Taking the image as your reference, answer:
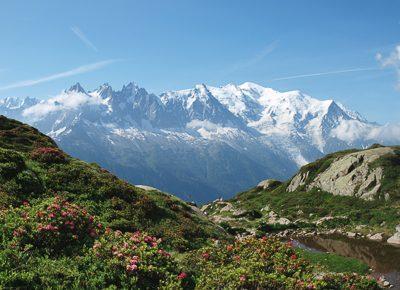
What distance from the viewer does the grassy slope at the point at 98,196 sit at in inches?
1153

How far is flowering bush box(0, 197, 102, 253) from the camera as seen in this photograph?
19.2 m

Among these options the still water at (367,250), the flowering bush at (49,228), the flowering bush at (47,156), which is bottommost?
the still water at (367,250)

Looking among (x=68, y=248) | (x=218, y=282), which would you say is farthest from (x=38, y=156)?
(x=218, y=282)

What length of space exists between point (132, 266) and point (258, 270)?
18.4 ft

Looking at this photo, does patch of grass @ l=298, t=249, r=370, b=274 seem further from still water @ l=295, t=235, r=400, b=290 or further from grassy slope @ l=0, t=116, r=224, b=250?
grassy slope @ l=0, t=116, r=224, b=250

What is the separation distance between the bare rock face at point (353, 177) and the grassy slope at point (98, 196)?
197 ft

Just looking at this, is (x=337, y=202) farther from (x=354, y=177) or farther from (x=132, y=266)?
(x=132, y=266)

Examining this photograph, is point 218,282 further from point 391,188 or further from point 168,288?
point 391,188

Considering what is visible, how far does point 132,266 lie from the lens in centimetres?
1773

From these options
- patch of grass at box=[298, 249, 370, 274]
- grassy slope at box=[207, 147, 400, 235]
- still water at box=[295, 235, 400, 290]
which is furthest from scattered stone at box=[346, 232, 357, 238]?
patch of grass at box=[298, 249, 370, 274]

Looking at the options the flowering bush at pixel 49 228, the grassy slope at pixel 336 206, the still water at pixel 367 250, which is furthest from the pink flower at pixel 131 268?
the grassy slope at pixel 336 206

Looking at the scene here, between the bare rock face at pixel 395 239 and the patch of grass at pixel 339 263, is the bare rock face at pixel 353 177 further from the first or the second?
the patch of grass at pixel 339 263

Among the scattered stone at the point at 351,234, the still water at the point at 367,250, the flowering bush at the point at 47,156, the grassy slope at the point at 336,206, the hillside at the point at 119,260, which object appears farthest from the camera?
the grassy slope at the point at 336,206

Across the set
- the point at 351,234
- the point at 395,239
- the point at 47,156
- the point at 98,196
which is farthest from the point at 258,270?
the point at 351,234
